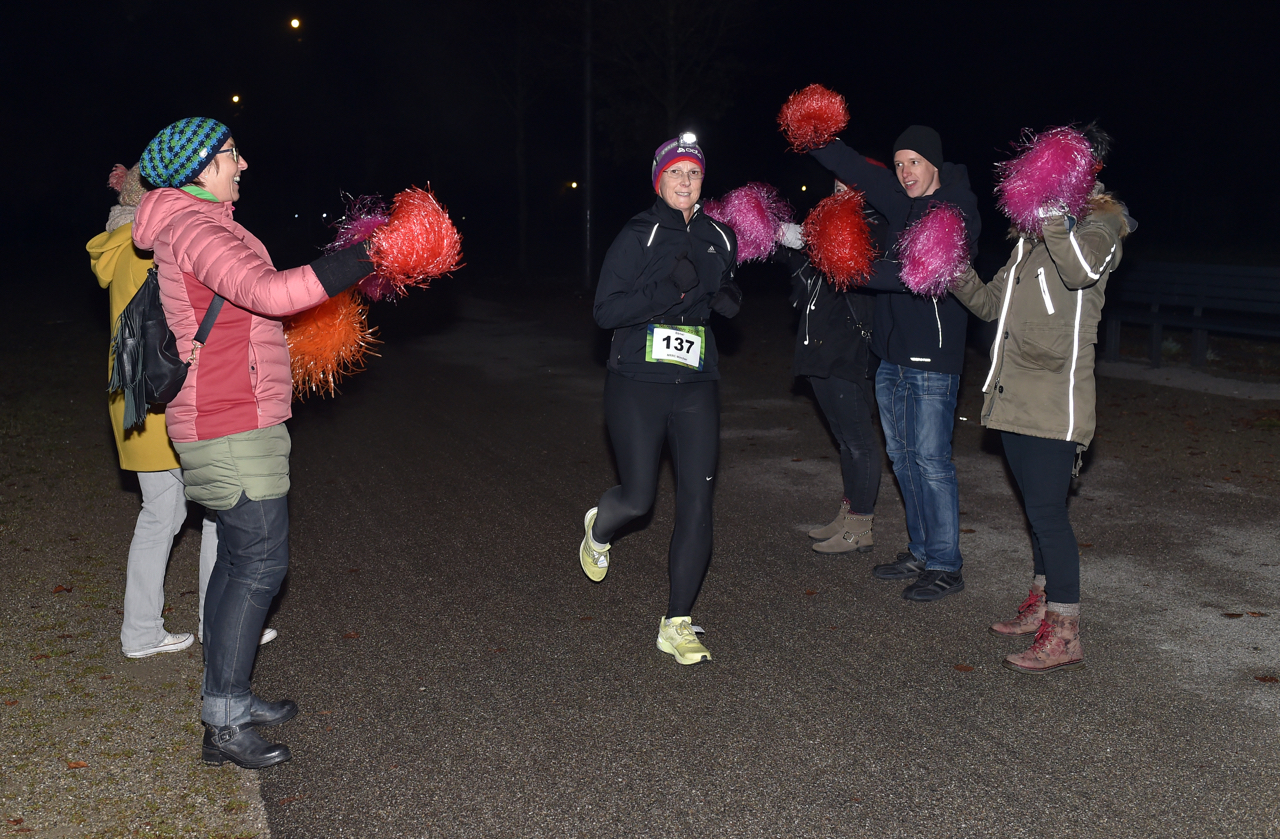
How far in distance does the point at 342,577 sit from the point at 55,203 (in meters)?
58.0

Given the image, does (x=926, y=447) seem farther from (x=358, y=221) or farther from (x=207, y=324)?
(x=207, y=324)

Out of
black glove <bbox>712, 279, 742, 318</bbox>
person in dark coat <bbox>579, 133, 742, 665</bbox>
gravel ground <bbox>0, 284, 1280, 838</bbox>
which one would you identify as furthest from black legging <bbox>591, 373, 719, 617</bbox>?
gravel ground <bbox>0, 284, 1280, 838</bbox>

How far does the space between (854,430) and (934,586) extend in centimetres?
103

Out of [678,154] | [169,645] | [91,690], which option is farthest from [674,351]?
[91,690]

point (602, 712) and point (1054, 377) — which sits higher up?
point (1054, 377)

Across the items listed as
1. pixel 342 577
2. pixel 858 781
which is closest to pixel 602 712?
pixel 858 781

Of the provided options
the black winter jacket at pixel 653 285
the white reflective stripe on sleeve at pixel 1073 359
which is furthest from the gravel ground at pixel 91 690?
the white reflective stripe on sleeve at pixel 1073 359

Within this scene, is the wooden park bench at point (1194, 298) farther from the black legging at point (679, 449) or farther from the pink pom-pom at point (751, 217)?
the black legging at point (679, 449)

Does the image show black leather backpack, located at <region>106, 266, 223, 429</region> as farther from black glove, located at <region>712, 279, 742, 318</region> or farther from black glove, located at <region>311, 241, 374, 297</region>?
black glove, located at <region>712, 279, 742, 318</region>

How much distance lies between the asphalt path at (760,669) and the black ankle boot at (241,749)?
88 mm

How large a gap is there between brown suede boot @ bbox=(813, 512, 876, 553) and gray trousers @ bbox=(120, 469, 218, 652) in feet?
11.4

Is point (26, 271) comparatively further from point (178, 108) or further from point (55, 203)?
point (55, 203)

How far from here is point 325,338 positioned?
14.2 ft

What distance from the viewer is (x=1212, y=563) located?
608cm
